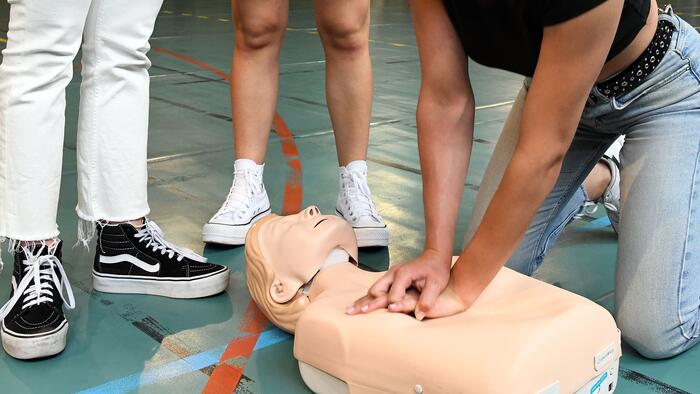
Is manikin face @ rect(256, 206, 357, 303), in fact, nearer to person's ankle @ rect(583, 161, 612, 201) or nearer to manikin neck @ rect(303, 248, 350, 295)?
manikin neck @ rect(303, 248, 350, 295)

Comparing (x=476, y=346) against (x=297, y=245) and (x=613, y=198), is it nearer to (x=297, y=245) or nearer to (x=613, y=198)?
(x=297, y=245)

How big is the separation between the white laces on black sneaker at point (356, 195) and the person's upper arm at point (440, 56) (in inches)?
29.0

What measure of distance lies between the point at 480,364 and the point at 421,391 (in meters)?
0.11

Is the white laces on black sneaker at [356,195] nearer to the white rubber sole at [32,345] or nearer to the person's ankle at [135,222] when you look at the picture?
the person's ankle at [135,222]

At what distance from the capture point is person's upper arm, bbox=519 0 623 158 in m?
1.22

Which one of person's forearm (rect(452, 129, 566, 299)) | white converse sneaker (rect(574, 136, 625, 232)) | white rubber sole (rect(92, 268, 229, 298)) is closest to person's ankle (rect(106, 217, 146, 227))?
white rubber sole (rect(92, 268, 229, 298))

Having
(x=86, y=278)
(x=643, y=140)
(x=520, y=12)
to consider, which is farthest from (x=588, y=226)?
(x=86, y=278)

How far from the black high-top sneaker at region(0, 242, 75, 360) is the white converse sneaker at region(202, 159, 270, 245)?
493 millimetres

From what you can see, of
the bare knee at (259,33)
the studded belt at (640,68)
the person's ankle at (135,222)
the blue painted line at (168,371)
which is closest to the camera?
the blue painted line at (168,371)

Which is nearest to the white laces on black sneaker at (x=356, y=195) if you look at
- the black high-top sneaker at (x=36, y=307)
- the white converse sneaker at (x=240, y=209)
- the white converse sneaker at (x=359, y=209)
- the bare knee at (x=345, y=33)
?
the white converse sneaker at (x=359, y=209)

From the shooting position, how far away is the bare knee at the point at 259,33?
2111 millimetres

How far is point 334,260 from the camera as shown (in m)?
1.66

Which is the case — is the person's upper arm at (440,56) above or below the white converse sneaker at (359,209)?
above

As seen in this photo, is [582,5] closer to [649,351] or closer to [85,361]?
[649,351]
